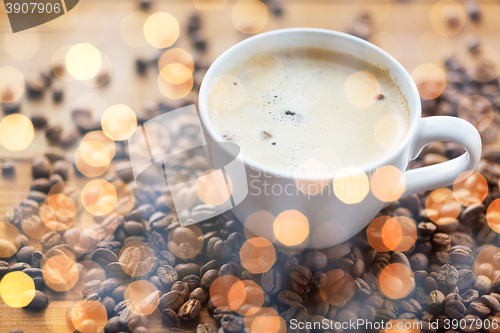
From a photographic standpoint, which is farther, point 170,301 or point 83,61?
point 83,61

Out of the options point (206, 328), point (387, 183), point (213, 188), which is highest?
point (387, 183)

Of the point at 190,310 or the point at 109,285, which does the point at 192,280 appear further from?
the point at 109,285

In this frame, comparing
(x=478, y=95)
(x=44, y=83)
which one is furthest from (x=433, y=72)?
(x=44, y=83)

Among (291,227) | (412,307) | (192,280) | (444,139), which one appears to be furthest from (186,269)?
(444,139)

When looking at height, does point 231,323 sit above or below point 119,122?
below

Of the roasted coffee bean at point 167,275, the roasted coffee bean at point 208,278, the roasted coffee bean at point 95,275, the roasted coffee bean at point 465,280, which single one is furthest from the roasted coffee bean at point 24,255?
the roasted coffee bean at point 465,280

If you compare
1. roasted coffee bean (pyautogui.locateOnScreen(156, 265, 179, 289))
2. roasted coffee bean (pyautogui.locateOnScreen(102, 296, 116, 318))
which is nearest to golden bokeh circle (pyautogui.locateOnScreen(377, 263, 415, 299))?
roasted coffee bean (pyautogui.locateOnScreen(156, 265, 179, 289))
